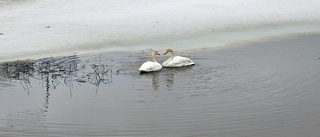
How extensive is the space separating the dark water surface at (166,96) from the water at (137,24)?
3.52 ft

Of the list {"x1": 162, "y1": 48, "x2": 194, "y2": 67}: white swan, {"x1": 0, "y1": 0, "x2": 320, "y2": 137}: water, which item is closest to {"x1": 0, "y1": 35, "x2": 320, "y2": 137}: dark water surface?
{"x1": 0, "y1": 0, "x2": 320, "y2": 137}: water

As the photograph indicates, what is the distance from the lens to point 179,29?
1192cm

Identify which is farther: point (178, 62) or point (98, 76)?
point (178, 62)

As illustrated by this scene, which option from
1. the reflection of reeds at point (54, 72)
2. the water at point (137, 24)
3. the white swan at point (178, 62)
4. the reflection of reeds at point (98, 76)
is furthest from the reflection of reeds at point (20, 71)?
the white swan at point (178, 62)

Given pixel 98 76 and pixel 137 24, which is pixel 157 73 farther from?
pixel 137 24

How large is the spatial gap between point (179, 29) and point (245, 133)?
7.01 metres

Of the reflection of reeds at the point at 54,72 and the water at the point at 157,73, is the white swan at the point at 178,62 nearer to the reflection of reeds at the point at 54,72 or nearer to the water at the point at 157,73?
the water at the point at 157,73

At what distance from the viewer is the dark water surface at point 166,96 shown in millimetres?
5449

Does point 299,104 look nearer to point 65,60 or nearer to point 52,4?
point 65,60

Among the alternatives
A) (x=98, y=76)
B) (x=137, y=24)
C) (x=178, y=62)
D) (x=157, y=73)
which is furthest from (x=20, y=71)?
(x=137, y=24)

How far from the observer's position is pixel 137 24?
12.2 m

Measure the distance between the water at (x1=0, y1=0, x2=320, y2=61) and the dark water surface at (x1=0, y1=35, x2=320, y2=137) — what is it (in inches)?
42.2

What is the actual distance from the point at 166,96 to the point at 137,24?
5.79 m

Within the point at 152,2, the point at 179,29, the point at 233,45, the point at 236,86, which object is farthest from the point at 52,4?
the point at 236,86
